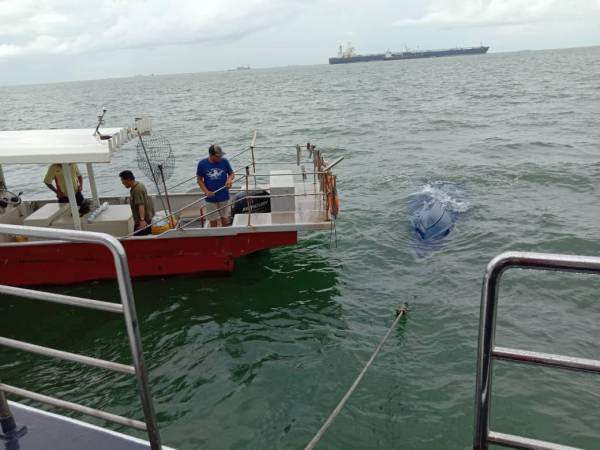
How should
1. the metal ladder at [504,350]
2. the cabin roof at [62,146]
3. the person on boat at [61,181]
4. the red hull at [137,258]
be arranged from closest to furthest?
the metal ladder at [504,350] < the cabin roof at [62,146] < the red hull at [137,258] < the person on boat at [61,181]

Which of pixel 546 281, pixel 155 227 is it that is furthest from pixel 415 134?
pixel 155 227

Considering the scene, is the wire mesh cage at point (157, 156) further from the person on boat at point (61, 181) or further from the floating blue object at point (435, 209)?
the floating blue object at point (435, 209)

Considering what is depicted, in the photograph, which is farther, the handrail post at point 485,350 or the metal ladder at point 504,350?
the handrail post at point 485,350

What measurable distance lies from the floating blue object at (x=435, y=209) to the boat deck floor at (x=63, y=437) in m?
10.7

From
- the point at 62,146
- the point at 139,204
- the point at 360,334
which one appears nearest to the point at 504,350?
the point at 360,334

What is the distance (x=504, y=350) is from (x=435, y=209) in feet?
42.3

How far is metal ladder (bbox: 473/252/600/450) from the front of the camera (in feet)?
6.24

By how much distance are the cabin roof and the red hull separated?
1.84m

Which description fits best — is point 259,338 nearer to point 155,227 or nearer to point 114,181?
point 155,227

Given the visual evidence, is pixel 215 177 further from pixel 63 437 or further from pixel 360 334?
pixel 63 437

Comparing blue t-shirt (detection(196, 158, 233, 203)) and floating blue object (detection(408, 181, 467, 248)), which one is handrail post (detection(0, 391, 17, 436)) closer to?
blue t-shirt (detection(196, 158, 233, 203))

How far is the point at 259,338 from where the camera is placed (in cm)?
870

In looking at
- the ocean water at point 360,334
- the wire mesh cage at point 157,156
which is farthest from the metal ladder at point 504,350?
the wire mesh cage at point 157,156

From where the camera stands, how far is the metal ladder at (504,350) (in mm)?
1901
